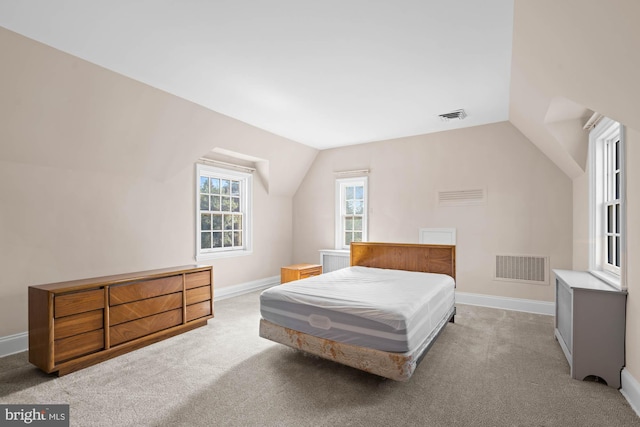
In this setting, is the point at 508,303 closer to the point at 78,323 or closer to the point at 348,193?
the point at 348,193

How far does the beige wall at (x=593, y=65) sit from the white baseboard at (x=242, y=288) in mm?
4600

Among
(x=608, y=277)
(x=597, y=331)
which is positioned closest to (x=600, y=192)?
(x=608, y=277)

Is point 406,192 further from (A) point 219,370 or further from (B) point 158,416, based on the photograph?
(B) point 158,416

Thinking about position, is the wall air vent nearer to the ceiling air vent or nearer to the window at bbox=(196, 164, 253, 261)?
the ceiling air vent

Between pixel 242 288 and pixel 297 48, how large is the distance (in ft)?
13.0

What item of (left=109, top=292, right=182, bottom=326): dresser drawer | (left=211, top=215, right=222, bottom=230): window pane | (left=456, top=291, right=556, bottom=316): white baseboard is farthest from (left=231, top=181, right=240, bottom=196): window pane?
(left=456, top=291, right=556, bottom=316): white baseboard

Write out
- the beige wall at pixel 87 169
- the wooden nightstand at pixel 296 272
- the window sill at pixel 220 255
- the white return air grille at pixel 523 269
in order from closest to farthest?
the beige wall at pixel 87 169, the white return air grille at pixel 523 269, the window sill at pixel 220 255, the wooden nightstand at pixel 296 272

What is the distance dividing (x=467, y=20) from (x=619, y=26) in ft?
3.60

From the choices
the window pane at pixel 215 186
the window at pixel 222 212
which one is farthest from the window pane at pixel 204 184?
the window pane at pixel 215 186

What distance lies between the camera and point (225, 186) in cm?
523

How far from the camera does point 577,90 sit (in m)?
2.00

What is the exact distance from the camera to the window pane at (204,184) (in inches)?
189

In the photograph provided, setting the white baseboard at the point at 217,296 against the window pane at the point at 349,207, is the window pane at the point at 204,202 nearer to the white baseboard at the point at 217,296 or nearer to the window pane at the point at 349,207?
the white baseboard at the point at 217,296

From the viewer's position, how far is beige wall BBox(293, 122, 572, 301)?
4117 mm
